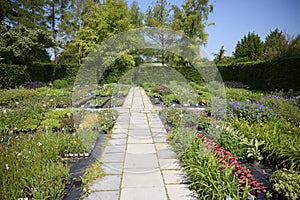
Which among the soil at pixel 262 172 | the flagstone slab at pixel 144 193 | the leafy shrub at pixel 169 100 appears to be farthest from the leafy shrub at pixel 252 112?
the flagstone slab at pixel 144 193

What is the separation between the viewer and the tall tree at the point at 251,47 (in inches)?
804

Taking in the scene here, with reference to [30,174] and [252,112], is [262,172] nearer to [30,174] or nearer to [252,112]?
[252,112]

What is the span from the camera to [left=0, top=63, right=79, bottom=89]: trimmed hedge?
35.1ft

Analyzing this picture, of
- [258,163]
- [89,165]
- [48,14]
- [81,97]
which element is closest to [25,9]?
[48,14]

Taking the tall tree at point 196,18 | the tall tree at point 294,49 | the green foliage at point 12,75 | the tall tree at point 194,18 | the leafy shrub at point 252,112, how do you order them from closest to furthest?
the leafy shrub at point 252,112
the green foliage at point 12,75
the tall tree at point 294,49
the tall tree at point 194,18
the tall tree at point 196,18

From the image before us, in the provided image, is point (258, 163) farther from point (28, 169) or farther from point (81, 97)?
point (81, 97)

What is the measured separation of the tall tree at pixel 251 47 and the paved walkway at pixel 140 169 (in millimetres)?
19558

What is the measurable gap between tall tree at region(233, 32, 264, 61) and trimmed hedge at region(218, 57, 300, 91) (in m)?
8.44

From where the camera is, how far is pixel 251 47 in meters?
20.6

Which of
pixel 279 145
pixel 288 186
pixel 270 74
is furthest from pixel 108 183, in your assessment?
pixel 270 74

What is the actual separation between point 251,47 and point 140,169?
2166cm

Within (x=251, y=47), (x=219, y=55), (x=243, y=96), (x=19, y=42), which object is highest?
(x=251, y=47)

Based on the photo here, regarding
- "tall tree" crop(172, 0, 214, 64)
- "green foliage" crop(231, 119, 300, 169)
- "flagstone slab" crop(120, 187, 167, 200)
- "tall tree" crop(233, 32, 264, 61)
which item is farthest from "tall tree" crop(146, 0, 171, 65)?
"tall tree" crop(233, 32, 264, 61)

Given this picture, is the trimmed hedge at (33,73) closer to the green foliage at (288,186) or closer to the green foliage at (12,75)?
the green foliage at (12,75)
